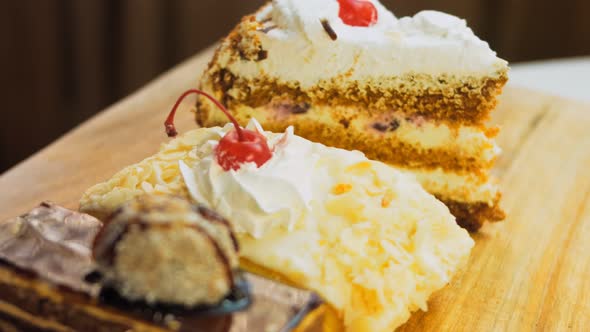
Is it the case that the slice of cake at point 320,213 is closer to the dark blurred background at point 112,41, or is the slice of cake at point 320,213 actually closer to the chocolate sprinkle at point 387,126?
the chocolate sprinkle at point 387,126

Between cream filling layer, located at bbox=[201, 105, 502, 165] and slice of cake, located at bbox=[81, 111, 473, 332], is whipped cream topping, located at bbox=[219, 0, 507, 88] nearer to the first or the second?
cream filling layer, located at bbox=[201, 105, 502, 165]

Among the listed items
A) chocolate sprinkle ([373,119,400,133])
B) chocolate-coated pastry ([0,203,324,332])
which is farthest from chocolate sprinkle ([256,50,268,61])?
chocolate-coated pastry ([0,203,324,332])

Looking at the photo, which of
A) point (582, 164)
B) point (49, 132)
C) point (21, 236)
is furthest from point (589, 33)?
point (21, 236)

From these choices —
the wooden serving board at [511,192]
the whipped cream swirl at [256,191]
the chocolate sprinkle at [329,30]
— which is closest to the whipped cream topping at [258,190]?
the whipped cream swirl at [256,191]

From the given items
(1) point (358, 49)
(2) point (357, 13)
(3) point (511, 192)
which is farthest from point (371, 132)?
(3) point (511, 192)

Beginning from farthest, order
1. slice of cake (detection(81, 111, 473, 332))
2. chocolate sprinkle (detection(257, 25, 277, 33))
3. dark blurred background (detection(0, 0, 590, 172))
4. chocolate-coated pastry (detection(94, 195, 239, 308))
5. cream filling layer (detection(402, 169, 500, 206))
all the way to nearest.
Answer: dark blurred background (detection(0, 0, 590, 172))
cream filling layer (detection(402, 169, 500, 206))
chocolate sprinkle (detection(257, 25, 277, 33))
slice of cake (detection(81, 111, 473, 332))
chocolate-coated pastry (detection(94, 195, 239, 308))

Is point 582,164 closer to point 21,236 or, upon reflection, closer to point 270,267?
point 270,267
